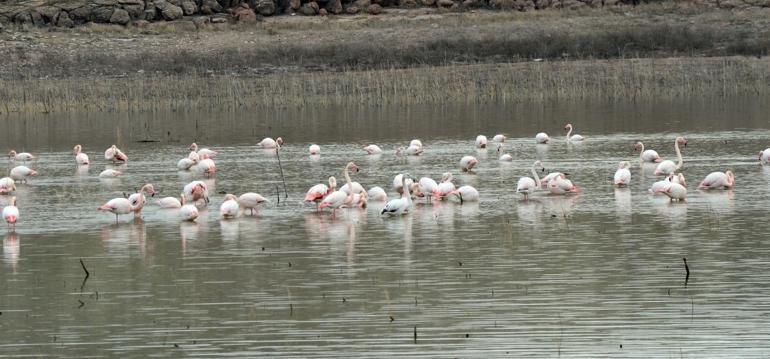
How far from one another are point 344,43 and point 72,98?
10.9 metres

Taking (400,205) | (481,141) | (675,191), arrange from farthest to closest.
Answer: (481,141)
(675,191)
(400,205)

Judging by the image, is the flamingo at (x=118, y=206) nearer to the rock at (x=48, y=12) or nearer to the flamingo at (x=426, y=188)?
the flamingo at (x=426, y=188)

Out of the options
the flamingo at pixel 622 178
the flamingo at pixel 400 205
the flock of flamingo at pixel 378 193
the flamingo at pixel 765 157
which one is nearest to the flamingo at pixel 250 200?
the flock of flamingo at pixel 378 193

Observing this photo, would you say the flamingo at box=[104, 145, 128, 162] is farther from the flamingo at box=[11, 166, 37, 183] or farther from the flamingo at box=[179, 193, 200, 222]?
the flamingo at box=[179, 193, 200, 222]

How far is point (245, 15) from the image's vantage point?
50875 mm

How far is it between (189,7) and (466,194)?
3520 cm

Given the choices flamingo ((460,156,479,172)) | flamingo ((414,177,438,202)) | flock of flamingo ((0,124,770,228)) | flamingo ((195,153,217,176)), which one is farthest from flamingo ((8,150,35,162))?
flamingo ((414,177,438,202))

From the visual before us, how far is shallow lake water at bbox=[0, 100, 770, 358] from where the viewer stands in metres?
10.9

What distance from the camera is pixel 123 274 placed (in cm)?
1399

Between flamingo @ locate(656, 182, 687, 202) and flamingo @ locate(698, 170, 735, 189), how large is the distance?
0.92m

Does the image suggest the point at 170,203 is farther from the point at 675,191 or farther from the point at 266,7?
the point at 266,7

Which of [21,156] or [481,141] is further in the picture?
[481,141]

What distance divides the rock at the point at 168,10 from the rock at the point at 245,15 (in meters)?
1.94

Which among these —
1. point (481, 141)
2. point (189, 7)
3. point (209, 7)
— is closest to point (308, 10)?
point (209, 7)
